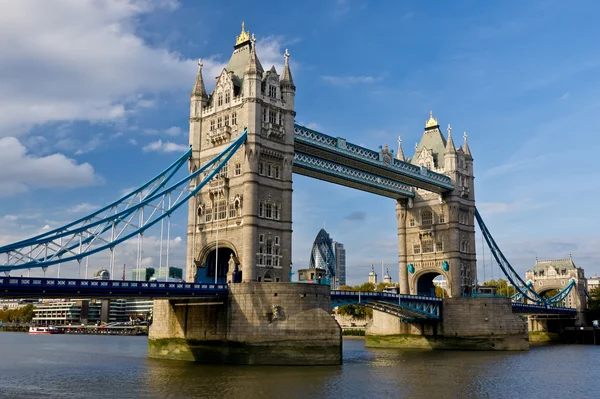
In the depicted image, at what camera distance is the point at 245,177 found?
2219 inches

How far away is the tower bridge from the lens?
49.5m

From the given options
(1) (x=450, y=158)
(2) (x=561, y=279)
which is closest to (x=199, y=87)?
(1) (x=450, y=158)

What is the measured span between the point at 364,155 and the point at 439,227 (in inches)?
759

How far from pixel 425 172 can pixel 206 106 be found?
31.0 meters

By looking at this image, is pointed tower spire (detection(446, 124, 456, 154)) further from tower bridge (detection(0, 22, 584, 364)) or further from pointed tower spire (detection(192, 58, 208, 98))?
pointed tower spire (detection(192, 58, 208, 98))

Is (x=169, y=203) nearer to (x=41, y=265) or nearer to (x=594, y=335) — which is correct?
(x=41, y=265)

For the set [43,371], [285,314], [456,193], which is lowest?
[43,371]

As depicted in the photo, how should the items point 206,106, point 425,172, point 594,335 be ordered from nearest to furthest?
point 206,106, point 425,172, point 594,335

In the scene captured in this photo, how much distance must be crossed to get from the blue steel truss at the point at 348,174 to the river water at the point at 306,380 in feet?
64.5

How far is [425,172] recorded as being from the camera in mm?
79750

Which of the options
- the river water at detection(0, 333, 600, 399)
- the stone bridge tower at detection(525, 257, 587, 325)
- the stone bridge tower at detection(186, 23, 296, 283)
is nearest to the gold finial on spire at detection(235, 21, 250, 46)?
the stone bridge tower at detection(186, 23, 296, 283)

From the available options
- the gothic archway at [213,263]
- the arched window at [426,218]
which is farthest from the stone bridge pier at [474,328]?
the gothic archway at [213,263]

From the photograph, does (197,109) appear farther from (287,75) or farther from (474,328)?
(474,328)

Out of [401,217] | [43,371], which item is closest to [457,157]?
[401,217]
